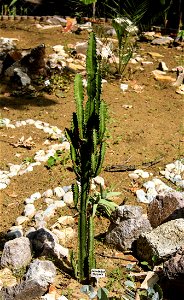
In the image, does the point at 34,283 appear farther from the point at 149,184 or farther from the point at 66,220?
the point at 149,184

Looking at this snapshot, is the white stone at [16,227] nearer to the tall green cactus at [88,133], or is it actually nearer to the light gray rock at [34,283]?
the light gray rock at [34,283]

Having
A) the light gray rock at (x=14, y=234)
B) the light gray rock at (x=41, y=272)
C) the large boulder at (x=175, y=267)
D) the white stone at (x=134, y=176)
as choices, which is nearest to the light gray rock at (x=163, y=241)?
the large boulder at (x=175, y=267)

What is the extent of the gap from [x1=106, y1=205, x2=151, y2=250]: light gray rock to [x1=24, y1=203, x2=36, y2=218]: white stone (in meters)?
0.71

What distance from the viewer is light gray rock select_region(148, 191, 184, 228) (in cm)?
383

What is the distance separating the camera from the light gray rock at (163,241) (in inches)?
135

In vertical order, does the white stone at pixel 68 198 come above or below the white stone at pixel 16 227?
above

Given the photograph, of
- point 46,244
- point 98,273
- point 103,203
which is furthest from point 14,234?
point 98,273

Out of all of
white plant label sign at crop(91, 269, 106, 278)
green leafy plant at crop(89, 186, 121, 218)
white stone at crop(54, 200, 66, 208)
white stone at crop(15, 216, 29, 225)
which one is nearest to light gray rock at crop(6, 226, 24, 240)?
white stone at crop(15, 216, 29, 225)

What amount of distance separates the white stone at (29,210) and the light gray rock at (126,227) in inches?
27.9

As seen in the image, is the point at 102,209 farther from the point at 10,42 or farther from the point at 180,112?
the point at 10,42

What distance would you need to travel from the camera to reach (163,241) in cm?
346

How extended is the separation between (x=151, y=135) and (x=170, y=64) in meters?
2.35

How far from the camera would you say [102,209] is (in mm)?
4172

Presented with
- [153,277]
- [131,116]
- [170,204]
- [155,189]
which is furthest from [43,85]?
[153,277]
